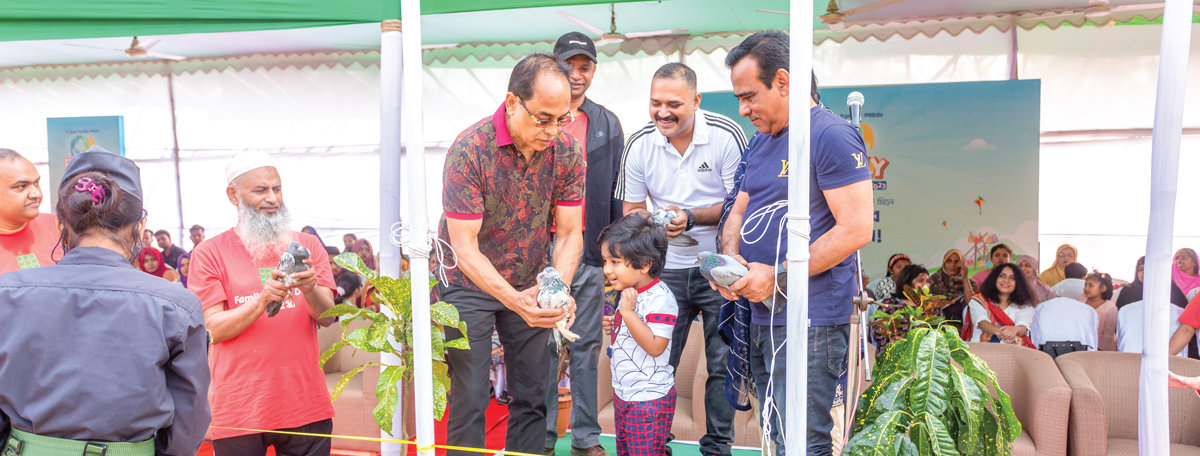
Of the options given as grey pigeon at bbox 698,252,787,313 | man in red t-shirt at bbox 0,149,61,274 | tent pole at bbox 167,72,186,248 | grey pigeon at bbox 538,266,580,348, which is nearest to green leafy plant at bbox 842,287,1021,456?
grey pigeon at bbox 698,252,787,313

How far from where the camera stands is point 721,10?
20.3 feet

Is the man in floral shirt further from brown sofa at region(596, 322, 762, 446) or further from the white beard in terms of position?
brown sofa at region(596, 322, 762, 446)

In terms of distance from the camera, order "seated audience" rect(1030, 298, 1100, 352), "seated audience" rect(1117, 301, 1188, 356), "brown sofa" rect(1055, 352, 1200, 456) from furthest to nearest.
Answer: "seated audience" rect(1030, 298, 1100, 352) < "seated audience" rect(1117, 301, 1188, 356) < "brown sofa" rect(1055, 352, 1200, 456)

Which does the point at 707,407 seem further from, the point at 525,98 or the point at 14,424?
the point at 14,424

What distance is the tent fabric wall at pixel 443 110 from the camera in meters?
6.31

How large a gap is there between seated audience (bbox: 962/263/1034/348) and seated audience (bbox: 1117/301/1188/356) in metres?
0.57

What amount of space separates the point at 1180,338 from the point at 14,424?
5601mm

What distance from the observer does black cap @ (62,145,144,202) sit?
1881 millimetres

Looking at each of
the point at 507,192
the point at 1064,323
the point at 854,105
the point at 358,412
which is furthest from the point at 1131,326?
the point at 358,412

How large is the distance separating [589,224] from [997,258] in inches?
171

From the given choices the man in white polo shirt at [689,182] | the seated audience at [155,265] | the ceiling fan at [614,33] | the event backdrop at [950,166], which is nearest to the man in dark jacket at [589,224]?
the man in white polo shirt at [689,182]

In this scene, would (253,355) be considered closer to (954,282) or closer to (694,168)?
(694,168)

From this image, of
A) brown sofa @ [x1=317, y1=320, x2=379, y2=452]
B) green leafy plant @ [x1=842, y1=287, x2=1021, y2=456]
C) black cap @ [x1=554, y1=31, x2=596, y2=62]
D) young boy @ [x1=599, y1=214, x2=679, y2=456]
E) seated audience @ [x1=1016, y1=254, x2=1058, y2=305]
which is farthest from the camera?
seated audience @ [x1=1016, y1=254, x2=1058, y2=305]

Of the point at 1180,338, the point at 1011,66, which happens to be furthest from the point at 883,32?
the point at 1180,338
